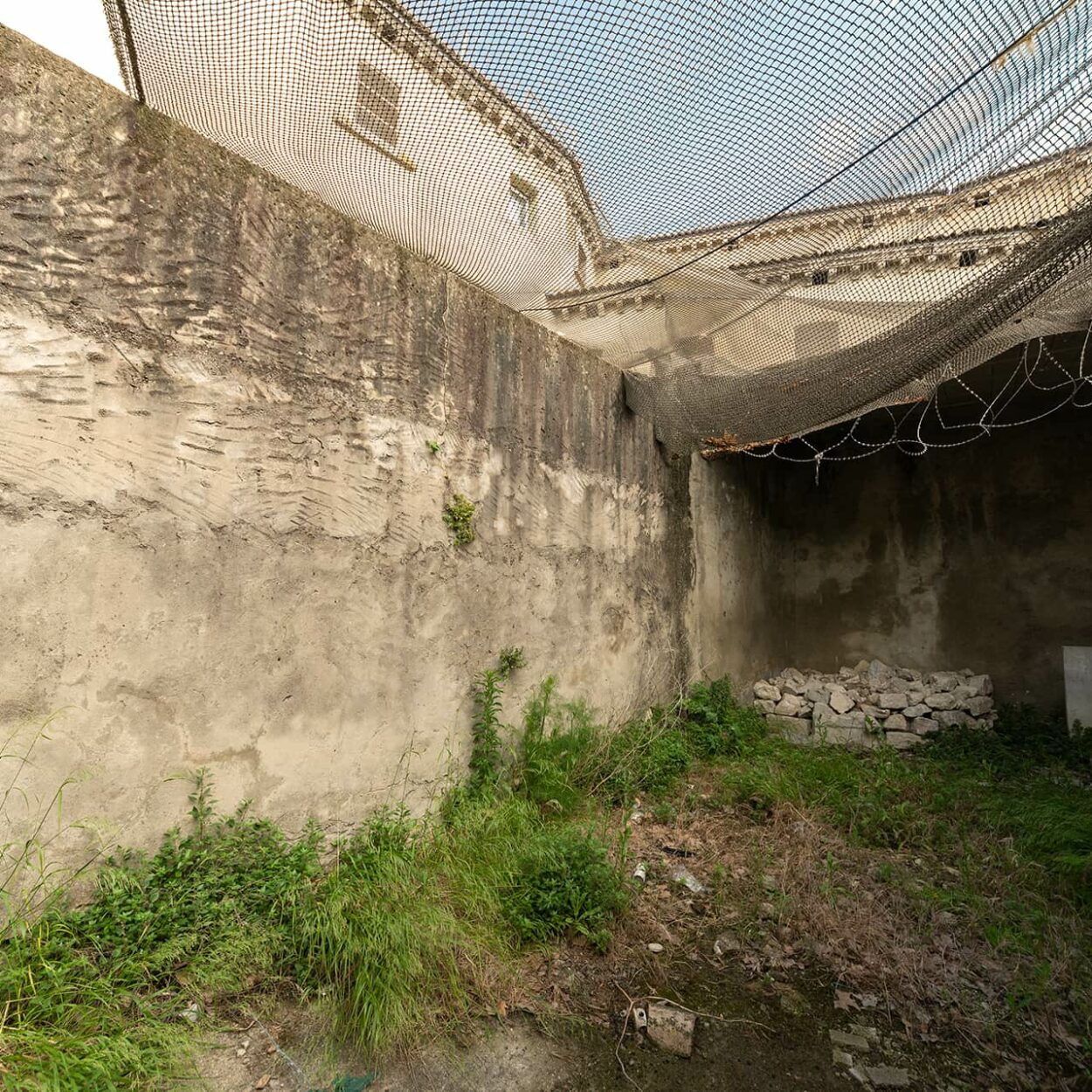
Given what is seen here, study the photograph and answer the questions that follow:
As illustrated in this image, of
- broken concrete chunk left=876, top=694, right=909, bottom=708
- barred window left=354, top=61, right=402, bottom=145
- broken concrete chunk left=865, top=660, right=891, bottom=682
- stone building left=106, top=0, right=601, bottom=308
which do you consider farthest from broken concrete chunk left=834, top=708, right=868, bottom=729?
barred window left=354, top=61, right=402, bottom=145

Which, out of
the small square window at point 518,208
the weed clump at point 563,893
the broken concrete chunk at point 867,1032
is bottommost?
the broken concrete chunk at point 867,1032

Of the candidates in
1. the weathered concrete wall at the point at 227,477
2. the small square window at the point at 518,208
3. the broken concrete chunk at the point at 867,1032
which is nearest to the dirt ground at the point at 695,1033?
the broken concrete chunk at the point at 867,1032

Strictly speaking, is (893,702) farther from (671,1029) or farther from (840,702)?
(671,1029)

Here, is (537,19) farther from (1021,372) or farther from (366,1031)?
(1021,372)

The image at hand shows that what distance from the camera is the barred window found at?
2145mm

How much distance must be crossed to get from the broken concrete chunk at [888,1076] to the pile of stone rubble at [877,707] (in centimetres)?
301

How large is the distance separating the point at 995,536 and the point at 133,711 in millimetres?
6313

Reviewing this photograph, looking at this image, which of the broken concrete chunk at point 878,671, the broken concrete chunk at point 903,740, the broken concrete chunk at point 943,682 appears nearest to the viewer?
the broken concrete chunk at point 903,740

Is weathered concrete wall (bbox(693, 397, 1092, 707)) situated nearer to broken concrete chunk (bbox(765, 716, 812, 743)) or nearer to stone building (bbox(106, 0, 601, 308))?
broken concrete chunk (bbox(765, 716, 812, 743))

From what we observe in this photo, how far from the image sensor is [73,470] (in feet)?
6.30

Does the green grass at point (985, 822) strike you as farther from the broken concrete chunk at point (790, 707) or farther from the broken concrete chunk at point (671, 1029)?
the broken concrete chunk at point (671, 1029)

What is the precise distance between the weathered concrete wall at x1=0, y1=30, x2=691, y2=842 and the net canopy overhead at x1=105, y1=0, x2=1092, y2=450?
1.02 ft

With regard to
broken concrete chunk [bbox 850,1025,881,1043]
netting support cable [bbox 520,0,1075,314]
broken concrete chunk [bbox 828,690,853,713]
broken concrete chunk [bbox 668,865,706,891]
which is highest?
netting support cable [bbox 520,0,1075,314]

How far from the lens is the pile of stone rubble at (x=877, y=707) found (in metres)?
4.62
